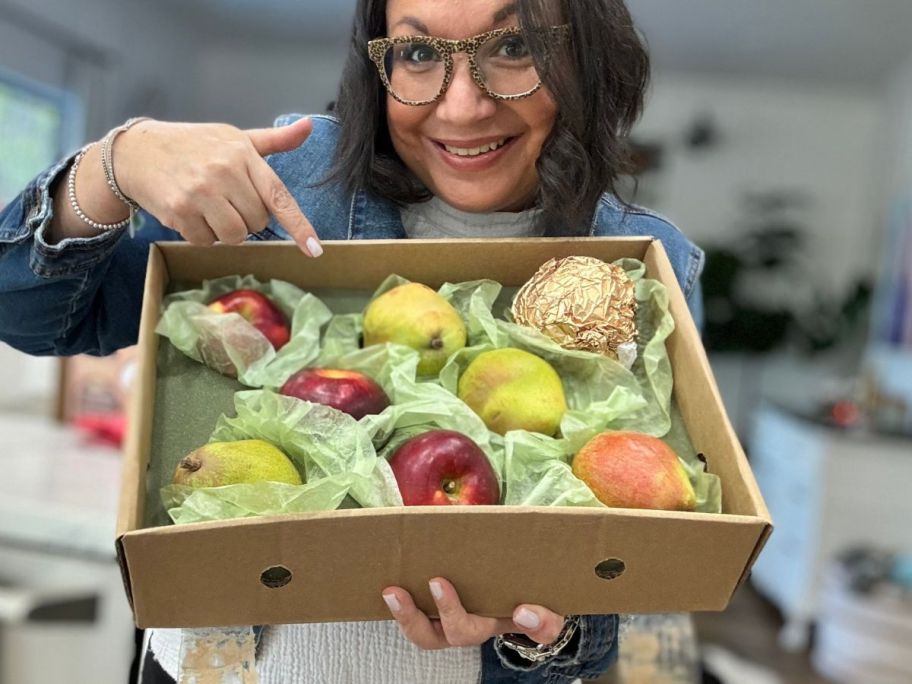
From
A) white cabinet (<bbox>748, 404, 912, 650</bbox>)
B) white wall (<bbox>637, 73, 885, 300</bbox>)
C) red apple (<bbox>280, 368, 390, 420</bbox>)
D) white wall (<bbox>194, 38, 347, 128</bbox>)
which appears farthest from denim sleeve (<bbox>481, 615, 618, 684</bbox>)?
white wall (<bbox>194, 38, 347, 128</bbox>)

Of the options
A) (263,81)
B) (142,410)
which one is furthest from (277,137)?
(263,81)

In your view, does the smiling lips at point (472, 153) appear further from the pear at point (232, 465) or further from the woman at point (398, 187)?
the pear at point (232, 465)

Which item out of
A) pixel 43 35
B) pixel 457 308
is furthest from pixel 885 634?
pixel 43 35

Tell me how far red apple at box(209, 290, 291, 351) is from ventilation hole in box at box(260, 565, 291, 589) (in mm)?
330

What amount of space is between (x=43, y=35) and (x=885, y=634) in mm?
4597

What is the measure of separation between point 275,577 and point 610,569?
0.86 ft

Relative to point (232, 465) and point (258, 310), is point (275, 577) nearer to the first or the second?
point (232, 465)

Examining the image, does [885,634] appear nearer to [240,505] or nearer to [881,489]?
[881,489]

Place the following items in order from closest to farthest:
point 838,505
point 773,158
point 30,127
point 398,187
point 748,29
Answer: point 398,187 < point 838,505 < point 30,127 < point 748,29 < point 773,158

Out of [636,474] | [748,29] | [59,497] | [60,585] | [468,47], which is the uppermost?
[748,29]

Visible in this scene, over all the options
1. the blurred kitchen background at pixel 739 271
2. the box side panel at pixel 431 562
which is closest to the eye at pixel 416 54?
the box side panel at pixel 431 562

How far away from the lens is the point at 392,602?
→ 2.25 ft

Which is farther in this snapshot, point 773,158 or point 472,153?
point 773,158

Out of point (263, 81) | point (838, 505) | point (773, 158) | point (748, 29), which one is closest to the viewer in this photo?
point (838, 505)
